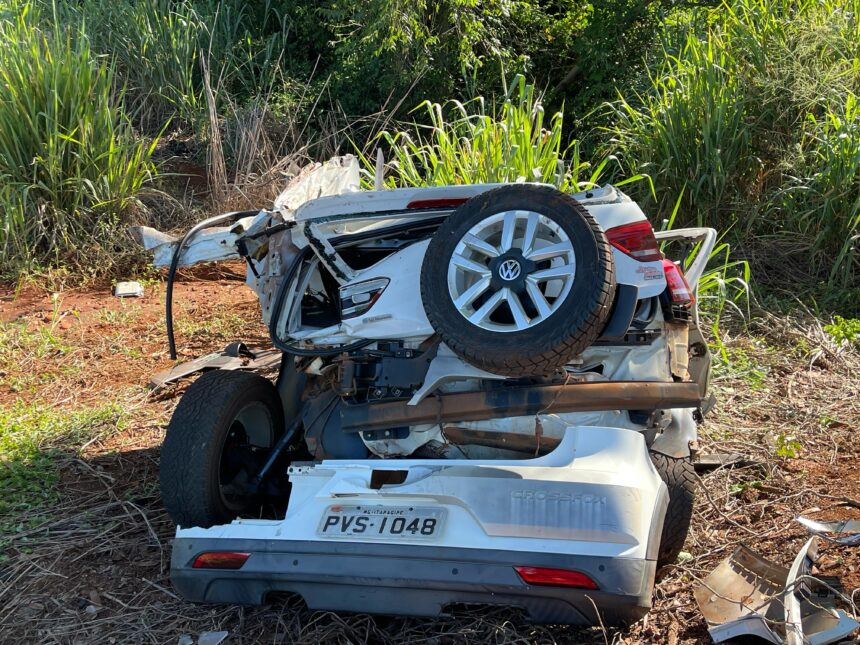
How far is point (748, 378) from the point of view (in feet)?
17.5

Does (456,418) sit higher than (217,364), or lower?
higher

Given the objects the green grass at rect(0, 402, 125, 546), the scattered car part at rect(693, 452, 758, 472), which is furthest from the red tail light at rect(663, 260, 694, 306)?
the green grass at rect(0, 402, 125, 546)

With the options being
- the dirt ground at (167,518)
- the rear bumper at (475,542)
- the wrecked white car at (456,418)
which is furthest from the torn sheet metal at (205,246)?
the dirt ground at (167,518)

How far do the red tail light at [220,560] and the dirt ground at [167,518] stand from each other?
36cm

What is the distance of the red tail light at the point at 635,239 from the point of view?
3.13 m

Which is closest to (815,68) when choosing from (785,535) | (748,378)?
(748,378)

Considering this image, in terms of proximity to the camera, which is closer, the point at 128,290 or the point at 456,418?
the point at 456,418

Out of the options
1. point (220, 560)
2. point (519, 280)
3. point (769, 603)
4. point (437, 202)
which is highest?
point (437, 202)

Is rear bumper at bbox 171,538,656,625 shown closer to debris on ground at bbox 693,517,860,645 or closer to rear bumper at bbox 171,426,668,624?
rear bumper at bbox 171,426,668,624

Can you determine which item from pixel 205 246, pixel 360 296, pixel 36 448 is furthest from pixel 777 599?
pixel 36 448

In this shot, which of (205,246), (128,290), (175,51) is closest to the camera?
(205,246)

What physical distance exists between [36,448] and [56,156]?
11.2ft

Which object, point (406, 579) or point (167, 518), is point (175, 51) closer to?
point (167, 518)

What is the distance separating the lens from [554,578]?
102 inches
